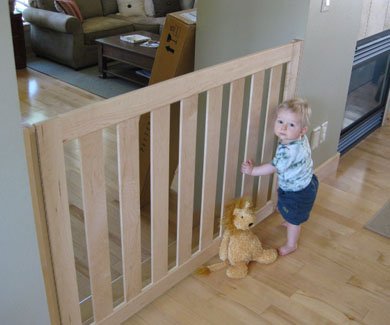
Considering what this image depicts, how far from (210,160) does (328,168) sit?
3.95 ft

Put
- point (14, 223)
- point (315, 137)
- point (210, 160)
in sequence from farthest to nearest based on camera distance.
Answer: point (315, 137)
point (210, 160)
point (14, 223)

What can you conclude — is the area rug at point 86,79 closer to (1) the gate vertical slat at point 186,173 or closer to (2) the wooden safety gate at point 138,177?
(2) the wooden safety gate at point 138,177

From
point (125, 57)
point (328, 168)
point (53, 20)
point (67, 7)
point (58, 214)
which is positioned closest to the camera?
point (58, 214)

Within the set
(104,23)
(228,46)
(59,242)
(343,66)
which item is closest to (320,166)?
(343,66)

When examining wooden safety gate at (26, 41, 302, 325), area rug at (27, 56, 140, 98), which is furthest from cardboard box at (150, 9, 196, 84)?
area rug at (27, 56, 140, 98)

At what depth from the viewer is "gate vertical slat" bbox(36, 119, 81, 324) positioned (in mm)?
1306

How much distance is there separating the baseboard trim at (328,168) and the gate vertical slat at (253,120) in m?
0.70

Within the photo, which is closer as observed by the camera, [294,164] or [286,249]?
[294,164]

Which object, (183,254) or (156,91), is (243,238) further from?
(156,91)

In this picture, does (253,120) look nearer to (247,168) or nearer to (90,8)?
(247,168)

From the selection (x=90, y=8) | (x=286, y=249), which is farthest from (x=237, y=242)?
(x=90, y=8)

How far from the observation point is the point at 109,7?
593 cm

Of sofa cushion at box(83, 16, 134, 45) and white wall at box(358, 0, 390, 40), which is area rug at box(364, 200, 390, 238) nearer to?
white wall at box(358, 0, 390, 40)

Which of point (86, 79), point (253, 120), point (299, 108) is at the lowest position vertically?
point (86, 79)
